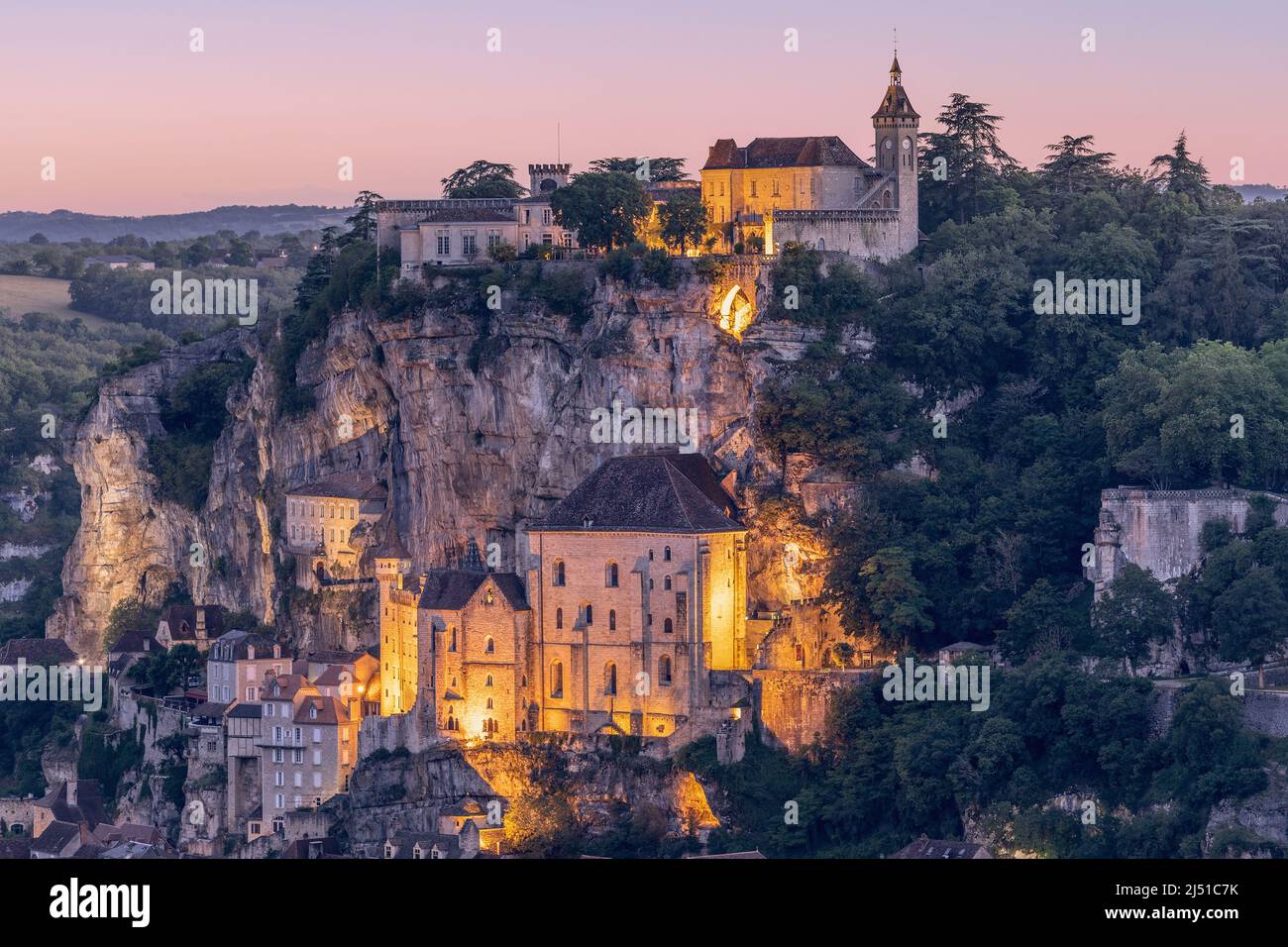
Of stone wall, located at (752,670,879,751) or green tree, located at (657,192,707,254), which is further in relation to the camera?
green tree, located at (657,192,707,254)

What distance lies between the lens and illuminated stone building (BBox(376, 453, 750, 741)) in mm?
68750

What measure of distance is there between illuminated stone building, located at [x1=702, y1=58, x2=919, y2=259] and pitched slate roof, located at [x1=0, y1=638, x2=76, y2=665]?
35.7 m

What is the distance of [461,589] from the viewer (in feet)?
233

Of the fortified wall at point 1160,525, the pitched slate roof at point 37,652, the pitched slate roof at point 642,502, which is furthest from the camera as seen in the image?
the pitched slate roof at point 37,652

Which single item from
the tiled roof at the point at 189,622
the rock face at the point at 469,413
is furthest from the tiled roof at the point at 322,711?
the tiled roof at the point at 189,622

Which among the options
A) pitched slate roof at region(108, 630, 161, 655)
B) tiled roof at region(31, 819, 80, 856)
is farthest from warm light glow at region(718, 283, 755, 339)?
pitched slate roof at region(108, 630, 161, 655)

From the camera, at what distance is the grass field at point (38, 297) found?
585 ft

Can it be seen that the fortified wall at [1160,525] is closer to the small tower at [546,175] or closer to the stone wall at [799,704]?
the stone wall at [799,704]

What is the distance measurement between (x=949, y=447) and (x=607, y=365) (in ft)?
37.3

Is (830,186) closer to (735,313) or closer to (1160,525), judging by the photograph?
(735,313)

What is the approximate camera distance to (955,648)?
68750mm

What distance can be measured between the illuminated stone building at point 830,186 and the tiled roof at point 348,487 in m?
15.3

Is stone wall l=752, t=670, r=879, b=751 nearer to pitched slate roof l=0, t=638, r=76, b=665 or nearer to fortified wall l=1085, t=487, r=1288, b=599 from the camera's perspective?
fortified wall l=1085, t=487, r=1288, b=599
